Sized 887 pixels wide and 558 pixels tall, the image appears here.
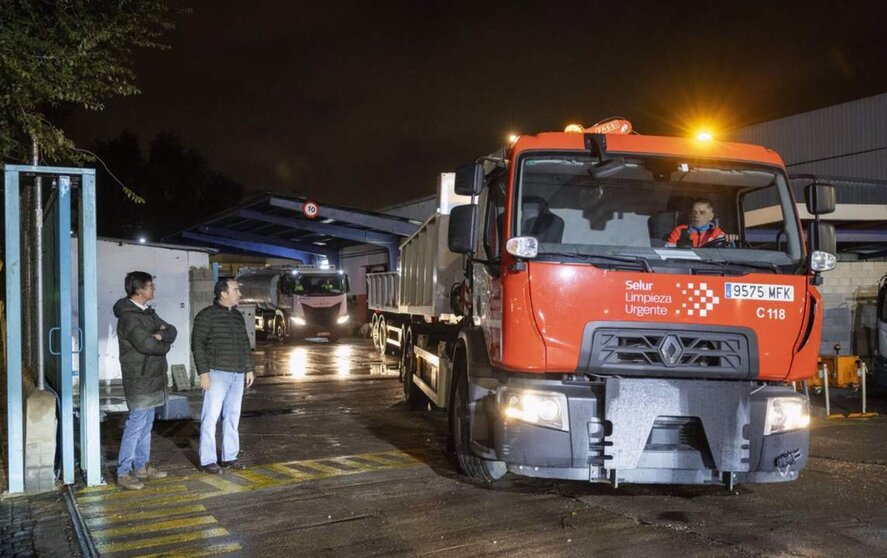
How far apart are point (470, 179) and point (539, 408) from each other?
190 centimetres

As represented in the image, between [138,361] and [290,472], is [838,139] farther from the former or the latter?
[138,361]

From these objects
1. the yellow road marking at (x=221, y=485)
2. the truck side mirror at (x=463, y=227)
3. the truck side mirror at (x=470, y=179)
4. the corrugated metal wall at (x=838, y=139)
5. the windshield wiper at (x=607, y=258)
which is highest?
the corrugated metal wall at (x=838, y=139)

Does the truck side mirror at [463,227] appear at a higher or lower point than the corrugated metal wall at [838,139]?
lower

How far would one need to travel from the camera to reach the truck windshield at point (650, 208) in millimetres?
6285

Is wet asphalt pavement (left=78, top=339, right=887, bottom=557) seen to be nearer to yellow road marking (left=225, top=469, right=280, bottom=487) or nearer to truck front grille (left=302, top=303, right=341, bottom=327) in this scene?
yellow road marking (left=225, top=469, right=280, bottom=487)

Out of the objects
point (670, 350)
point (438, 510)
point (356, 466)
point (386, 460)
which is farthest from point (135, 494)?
point (670, 350)

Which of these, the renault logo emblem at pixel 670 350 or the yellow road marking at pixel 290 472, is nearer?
the renault logo emblem at pixel 670 350

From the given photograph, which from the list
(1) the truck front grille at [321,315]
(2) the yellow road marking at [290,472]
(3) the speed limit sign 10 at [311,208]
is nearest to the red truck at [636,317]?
(2) the yellow road marking at [290,472]

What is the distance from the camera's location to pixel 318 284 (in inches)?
1162

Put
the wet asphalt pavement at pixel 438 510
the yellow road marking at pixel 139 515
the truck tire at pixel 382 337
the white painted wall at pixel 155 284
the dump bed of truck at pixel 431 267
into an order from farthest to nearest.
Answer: the truck tire at pixel 382 337 < the white painted wall at pixel 155 284 < the dump bed of truck at pixel 431 267 < the yellow road marking at pixel 139 515 < the wet asphalt pavement at pixel 438 510

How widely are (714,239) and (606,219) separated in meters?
0.87

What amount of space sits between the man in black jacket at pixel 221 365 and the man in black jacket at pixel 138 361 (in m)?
0.39

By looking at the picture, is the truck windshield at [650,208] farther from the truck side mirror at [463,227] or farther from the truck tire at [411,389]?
the truck tire at [411,389]

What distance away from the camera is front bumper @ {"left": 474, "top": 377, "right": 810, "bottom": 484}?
5.81m
